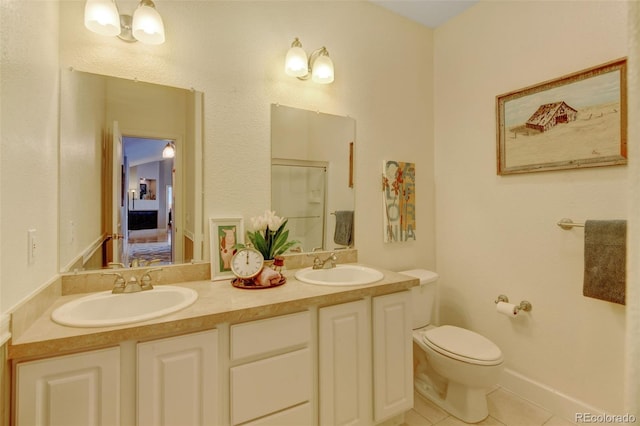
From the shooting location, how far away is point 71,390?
909mm

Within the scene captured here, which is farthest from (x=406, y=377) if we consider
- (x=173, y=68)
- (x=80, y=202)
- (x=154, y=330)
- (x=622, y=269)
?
(x=173, y=68)

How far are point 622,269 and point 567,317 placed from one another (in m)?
0.44

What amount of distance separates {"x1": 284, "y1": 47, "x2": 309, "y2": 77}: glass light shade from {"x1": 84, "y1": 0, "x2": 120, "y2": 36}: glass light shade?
0.86m

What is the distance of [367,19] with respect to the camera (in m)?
2.17

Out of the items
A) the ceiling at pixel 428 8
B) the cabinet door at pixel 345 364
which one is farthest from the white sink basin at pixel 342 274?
the ceiling at pixel 428 8

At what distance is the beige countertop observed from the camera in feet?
2.90

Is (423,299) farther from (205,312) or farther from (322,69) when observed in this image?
(322,69)

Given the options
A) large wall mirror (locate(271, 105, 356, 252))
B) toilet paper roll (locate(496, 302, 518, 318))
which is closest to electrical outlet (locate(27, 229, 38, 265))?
large wall mirror (locate(271, 105, 356, 252))

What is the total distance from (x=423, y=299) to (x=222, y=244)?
1.41m

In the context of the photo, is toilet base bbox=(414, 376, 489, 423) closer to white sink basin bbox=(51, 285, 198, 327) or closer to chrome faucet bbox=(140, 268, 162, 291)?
white sink basin bbox=(51, 285, 198, 327)

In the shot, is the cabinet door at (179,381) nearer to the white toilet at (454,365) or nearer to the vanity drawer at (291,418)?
the vanity drawer at (291,418)

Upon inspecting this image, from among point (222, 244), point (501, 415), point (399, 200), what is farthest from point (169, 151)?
point (501, 415)

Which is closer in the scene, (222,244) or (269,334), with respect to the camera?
(269,334)

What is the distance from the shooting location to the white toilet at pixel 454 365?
1.60 m
